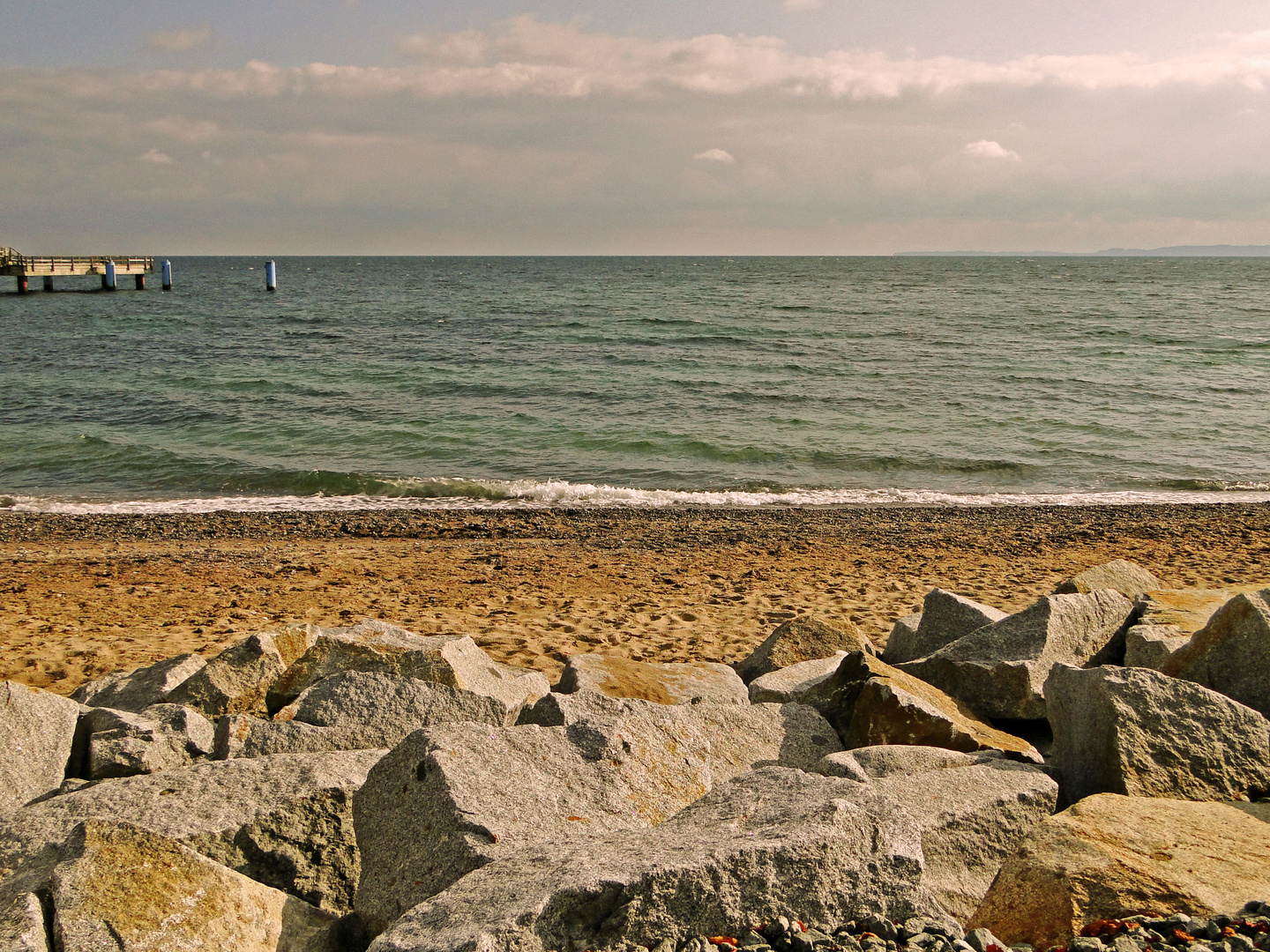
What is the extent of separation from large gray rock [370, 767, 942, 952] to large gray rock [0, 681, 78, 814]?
2205 mm

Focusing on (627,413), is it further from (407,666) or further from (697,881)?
(697,881)

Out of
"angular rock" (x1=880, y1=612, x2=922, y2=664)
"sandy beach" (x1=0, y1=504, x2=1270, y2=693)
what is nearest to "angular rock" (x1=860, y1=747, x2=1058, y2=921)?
"angular rock" (x1=880, y1=612, x2=922, y2=664)

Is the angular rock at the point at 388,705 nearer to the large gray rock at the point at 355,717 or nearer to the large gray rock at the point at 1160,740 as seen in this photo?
the large gray rock at the point at 355,717

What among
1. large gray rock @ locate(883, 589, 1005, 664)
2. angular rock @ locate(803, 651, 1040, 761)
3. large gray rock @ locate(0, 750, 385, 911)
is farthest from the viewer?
large gray rock @ locate(883, 589, 1005, 664)

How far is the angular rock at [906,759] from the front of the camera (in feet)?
12.6

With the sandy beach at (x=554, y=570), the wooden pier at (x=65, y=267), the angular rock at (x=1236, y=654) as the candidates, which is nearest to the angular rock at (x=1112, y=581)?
the angular rock at (x=1236, y=654)

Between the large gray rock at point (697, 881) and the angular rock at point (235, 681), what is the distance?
2554mm

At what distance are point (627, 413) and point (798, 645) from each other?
14902 mm

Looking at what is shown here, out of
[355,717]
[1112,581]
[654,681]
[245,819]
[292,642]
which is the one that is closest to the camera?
[245,819]

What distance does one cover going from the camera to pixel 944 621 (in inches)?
238

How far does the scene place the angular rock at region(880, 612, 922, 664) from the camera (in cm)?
630

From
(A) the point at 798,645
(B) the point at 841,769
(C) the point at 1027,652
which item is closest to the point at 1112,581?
(C) the point at 1027,652

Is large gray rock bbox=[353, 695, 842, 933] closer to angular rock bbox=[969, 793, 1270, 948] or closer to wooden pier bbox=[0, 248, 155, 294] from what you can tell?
angular rock bbox=[969, 793, 1270, 948]

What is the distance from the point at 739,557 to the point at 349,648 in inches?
258
